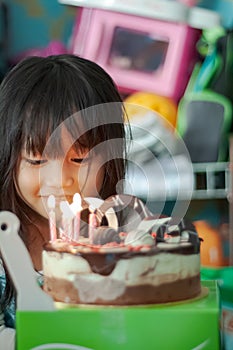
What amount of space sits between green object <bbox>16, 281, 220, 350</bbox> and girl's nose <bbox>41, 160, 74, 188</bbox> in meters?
0.17

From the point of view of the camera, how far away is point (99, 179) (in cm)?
75

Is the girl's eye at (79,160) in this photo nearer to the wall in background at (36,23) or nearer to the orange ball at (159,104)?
the orange ball at (159,104)

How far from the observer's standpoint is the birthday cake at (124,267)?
55 cm

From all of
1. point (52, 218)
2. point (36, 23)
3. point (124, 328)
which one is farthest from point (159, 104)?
point (124, 328)

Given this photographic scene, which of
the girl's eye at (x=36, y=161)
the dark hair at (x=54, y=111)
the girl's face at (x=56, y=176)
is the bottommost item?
the girl's face at (x=56, y=176)

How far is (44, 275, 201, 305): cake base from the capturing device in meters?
0.55

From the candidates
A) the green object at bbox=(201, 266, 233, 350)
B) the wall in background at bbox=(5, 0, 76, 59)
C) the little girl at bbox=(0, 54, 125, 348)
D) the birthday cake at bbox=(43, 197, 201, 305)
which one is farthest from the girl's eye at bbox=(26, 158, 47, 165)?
the wall in background at bbox=(5, 0, 76, 59)

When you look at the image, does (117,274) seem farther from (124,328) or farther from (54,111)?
(54,111)

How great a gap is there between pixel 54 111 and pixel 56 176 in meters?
0.08

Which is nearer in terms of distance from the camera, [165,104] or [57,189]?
[57,189]

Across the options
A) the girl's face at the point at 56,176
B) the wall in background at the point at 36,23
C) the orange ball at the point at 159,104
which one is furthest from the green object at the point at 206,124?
the girl's face at the point at 56,176

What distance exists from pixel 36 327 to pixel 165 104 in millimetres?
1426

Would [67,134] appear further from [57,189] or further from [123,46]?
[123,46]

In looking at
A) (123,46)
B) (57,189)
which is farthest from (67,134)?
(123,46)
